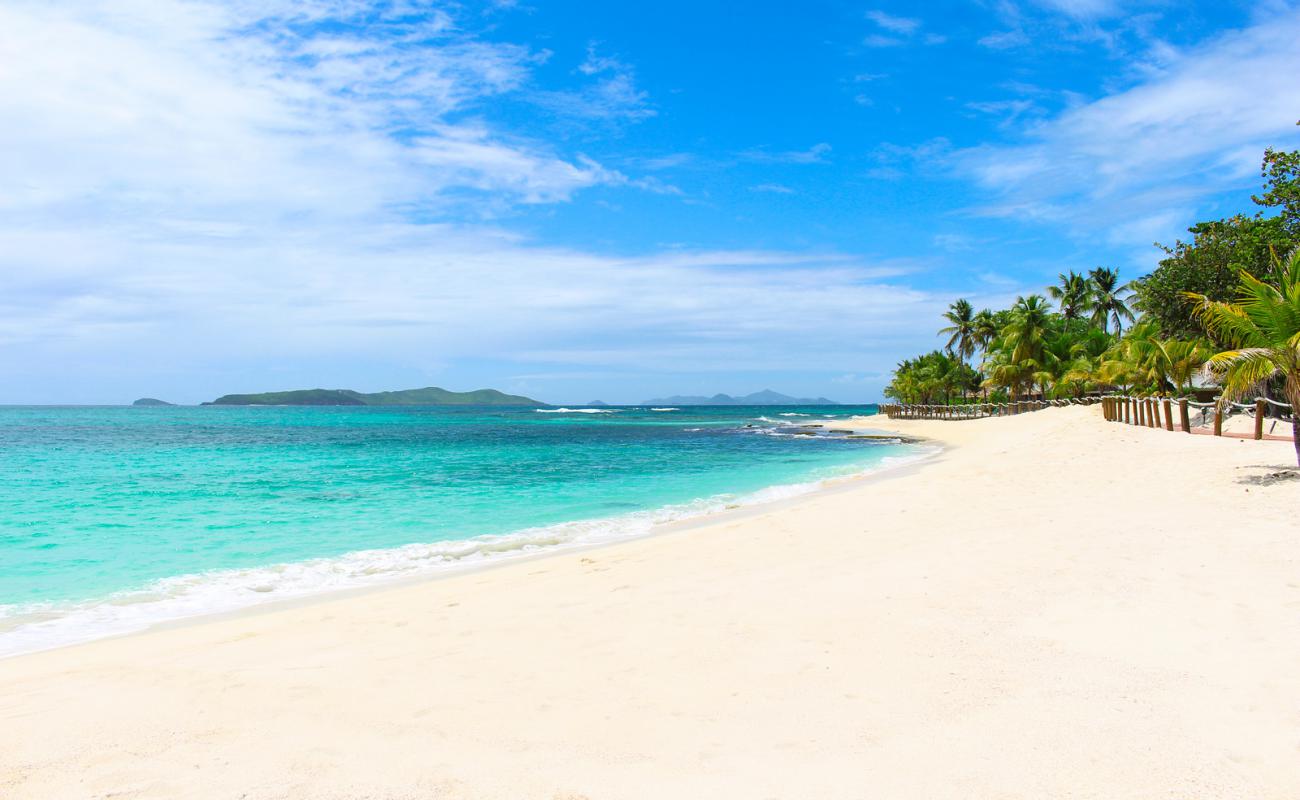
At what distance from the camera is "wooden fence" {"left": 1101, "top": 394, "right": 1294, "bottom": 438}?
18.5 metres

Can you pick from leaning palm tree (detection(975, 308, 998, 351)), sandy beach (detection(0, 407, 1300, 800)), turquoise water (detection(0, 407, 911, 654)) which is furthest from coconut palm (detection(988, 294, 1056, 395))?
sandy beach (detection(0, 407, 1300, 800))

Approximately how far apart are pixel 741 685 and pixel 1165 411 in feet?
77.1

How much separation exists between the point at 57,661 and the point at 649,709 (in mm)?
5658

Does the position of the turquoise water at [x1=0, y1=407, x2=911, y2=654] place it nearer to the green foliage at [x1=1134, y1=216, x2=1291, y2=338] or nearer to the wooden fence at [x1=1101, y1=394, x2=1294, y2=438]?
the wooden fence at [x1=1101, y1=394, x2=1294, y2=438]

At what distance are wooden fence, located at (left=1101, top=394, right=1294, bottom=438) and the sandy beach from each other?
44.2ft

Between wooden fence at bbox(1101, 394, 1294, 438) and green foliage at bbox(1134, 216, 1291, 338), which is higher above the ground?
green foliage at bbox(1134, 216, 1291, 338)

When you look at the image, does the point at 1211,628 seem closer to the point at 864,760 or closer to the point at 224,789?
the point at 864,760

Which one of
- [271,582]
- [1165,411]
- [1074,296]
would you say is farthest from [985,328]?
[271,582]

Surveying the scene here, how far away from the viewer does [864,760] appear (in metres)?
3.33

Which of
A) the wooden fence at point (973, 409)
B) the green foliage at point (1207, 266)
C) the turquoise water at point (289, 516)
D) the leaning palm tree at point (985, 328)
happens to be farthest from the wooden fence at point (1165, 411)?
the leaning palm tree at point (985, 328)

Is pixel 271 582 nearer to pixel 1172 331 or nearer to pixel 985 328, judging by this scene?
pixel 1172 331

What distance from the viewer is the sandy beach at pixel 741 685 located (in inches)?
128

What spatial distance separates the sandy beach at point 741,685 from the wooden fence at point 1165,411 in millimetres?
13465

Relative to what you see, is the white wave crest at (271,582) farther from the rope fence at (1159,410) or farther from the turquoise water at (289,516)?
the rope fence at (1159,410)
